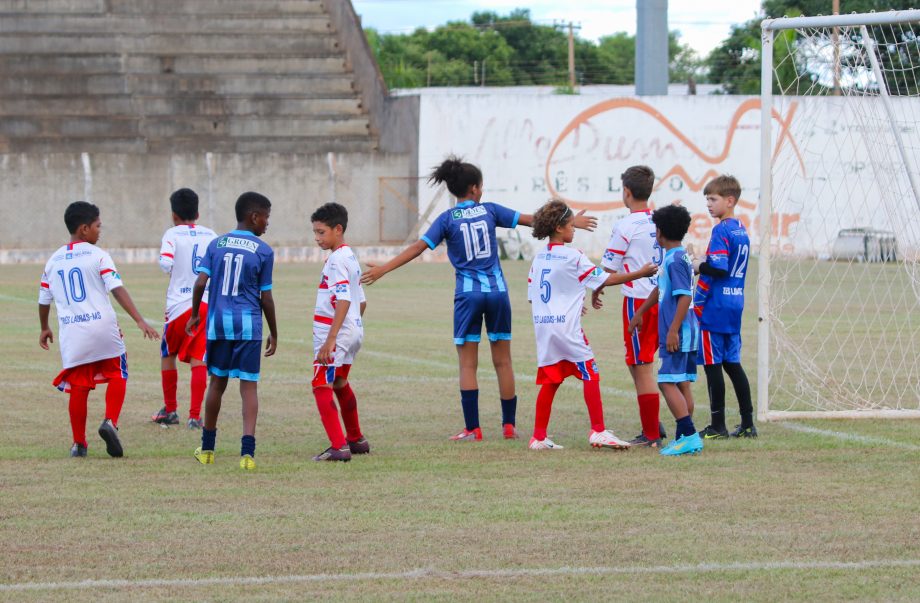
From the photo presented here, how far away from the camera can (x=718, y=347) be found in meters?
8.64

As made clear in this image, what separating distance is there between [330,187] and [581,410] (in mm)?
26833

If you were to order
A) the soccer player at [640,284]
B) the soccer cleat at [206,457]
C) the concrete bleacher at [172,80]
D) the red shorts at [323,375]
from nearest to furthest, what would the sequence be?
the soccer cleat at [206,457] → the red shorts at [323,375] → the soccer player at [640,284] → the concrete bleacher at [172,80]

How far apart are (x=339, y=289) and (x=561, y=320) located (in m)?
1.39

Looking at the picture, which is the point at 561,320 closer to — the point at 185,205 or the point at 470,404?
the point at 470,404

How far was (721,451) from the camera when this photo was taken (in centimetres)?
821

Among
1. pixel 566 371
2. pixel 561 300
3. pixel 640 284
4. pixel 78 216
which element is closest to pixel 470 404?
pixel 566 371

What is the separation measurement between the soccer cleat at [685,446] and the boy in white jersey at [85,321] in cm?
324

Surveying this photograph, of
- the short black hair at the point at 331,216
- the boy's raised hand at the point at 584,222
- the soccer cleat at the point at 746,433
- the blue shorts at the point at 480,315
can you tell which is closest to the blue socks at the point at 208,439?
the short black hair at the point at 331,216

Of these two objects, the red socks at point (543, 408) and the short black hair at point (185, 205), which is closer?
the red socks at point (543, 408)

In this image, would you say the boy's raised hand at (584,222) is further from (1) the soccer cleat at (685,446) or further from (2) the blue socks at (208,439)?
(2) the blue socks at (208,439)

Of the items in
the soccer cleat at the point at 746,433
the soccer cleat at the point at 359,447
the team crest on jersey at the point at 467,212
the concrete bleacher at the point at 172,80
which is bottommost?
the soccer cleat at the point at 746,433

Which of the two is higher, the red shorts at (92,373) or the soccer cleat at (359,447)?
the red shorts at (92,373)

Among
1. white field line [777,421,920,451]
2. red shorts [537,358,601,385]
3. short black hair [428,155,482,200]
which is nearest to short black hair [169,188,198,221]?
short black hair [428,155,482,200]

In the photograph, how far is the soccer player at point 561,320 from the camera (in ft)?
27.2
